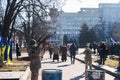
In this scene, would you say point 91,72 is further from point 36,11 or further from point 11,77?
point 36,11

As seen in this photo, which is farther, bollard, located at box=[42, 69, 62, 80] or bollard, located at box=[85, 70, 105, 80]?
bollard, located at box=[85, 70, 105, 80]

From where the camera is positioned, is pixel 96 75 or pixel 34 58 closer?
pixel 96 75

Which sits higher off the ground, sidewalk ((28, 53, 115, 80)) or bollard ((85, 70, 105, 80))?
bollard ((85, 70, 105, 80))

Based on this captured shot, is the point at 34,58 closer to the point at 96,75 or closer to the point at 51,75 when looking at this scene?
the point at 51,75

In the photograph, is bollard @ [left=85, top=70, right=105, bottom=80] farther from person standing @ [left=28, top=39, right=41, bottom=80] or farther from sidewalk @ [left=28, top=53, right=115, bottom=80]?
sidewalk @ [left=28, top=53, right=115, bottom=80]

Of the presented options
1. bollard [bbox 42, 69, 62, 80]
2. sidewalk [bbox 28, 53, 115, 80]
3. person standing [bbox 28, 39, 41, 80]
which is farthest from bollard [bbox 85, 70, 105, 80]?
sidewalk [bbox 28, 53, 115, 80]

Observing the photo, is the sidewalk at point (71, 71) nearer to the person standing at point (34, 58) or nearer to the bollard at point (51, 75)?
the person standing at point (34, 58)

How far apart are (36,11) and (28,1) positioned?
124cm

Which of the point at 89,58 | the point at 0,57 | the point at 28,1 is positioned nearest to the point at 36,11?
the point at 28,1

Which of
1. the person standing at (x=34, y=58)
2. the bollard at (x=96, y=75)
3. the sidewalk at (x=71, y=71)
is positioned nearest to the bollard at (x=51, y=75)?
the person standing at (x=34, y=58)

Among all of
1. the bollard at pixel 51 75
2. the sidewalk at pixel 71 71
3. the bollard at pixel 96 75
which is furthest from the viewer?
the sidewalk at pixel 71 71

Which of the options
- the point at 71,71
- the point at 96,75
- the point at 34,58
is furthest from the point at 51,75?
the point at 71,71

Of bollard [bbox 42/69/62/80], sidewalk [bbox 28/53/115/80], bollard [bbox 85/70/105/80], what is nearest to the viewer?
bollard [bbox 42/69/62/80]

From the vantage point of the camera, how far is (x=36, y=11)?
2881 centimetres
